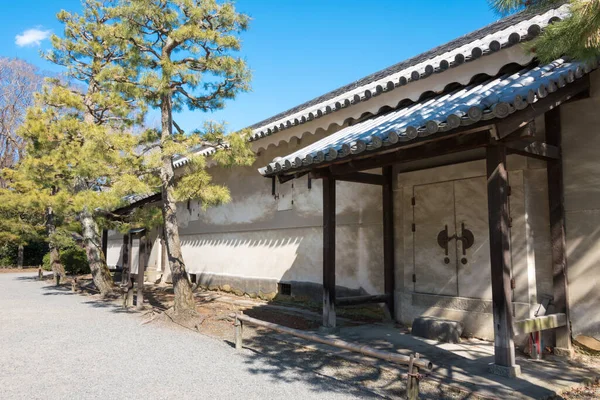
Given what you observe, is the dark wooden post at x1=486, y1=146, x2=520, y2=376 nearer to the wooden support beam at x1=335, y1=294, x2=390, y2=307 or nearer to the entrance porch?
the entrance porch

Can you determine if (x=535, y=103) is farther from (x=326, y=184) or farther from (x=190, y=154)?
(x=190, y=154)

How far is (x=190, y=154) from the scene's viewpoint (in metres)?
7.33

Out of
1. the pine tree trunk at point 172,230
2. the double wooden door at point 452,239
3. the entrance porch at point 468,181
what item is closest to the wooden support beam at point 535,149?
the entrance porch at point 468,181

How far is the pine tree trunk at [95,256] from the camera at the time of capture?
486 inches

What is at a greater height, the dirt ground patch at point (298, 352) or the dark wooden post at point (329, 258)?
the dark wooden post at point (329, 258)

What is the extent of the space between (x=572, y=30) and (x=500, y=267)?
7.52 ft

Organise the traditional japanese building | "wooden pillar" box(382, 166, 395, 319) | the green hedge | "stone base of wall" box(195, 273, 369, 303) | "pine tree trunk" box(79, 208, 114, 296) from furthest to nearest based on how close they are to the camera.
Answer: the green hedge
"pine tree trunk" box(79, 208, 114, 296)
"stone base of wall" box(195, 273, 369, 303)
"wooden pillar" box(382, 166, 395, 319)
the traditional japanese building

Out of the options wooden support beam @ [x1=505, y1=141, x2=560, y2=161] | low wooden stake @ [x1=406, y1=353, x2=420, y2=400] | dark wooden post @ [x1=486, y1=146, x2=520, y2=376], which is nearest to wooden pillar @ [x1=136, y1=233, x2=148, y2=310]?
low wooden stake @ [x1=406, y1=353, x2=420, y2=400]

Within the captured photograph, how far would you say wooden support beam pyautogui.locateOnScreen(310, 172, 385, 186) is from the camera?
6.70 metres

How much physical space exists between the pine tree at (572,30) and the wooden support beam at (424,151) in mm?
1178

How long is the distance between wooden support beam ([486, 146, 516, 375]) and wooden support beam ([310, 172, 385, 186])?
2579mm

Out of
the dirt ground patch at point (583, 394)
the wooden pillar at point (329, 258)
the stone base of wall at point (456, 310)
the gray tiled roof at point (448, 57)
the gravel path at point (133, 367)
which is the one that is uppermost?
the gray tiled roof at point (448, 57)

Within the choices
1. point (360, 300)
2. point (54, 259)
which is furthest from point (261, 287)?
point (54, 259)

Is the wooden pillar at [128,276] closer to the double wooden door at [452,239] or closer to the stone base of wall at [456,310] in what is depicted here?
the stone base of wall at [456,310]
